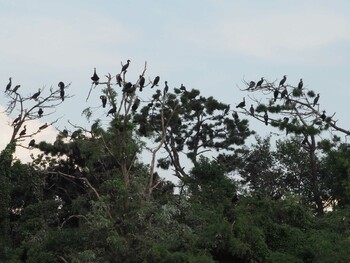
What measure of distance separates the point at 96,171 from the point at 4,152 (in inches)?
141

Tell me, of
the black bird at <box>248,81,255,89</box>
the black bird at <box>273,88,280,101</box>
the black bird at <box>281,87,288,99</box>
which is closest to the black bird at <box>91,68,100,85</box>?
the black bird at <box>248,81,255,89</box>

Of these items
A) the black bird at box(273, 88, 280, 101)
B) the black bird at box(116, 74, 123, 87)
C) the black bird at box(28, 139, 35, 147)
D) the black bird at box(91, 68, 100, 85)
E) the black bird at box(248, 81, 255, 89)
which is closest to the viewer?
the black bird at box(91, 68, 100, 85)

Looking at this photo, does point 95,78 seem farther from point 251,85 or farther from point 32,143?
point 32,143

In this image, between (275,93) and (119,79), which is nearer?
(119,79)

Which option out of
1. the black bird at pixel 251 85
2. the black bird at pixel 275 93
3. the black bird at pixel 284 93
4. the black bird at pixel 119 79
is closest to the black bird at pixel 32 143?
the black bird at pixel 119 79

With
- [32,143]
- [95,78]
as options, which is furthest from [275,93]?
[32,143]

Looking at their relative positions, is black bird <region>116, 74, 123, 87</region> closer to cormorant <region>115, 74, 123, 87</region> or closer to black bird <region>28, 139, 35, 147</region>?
cormorant <region>115, 74, 123, 87</region>

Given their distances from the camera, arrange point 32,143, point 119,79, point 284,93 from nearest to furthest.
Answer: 1. point 119,79
2. point 284,93
3. point 32,143

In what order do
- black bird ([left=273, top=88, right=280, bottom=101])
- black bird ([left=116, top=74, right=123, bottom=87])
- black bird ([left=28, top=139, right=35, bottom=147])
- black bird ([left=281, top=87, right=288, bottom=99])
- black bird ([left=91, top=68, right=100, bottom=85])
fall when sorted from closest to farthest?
black bird ([left=91, top=68, right=100, bottom=85]), black bird ([left=116, top=74, right=123, bottom=87]), black bird ([left=273, top=88, right=280, bottom=101]), black bird ([left=281, top=87, right=288, bottom=99]), black bird ([left=28, top=139, right=35, bottom=147])

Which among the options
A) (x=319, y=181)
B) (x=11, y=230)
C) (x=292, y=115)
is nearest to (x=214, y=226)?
(x=292, y=115)

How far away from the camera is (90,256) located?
744 inches

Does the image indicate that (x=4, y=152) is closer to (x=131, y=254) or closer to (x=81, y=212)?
(x=81, y=212)

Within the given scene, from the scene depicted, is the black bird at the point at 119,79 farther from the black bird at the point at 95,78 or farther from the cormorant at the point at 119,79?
the black bird at the point at 95,78

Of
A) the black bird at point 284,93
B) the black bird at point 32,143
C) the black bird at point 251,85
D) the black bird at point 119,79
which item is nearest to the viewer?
the black bird at point 119,79
